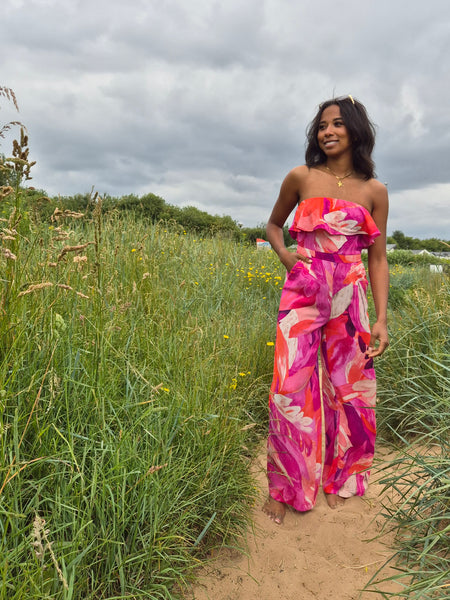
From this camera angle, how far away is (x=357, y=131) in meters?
2.58

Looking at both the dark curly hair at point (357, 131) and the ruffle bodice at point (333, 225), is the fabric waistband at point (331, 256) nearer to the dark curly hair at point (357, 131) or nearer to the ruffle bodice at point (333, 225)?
the ruffle bodice at point (333, 225)

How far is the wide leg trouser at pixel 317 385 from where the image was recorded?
247 centimetres

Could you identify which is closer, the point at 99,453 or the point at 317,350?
the point at 99,453

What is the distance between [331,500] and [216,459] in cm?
99

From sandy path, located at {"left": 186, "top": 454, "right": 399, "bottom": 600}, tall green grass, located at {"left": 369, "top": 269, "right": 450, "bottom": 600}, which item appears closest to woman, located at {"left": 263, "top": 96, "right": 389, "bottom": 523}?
sandy path, located at {"left": 186, "top": 454, "right": 399, "bottom": 600}

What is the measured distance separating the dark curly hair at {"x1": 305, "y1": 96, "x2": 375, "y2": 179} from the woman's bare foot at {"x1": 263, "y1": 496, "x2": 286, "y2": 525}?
196 cm

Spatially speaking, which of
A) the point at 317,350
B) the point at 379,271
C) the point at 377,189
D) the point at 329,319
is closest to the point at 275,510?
the point at 317,350

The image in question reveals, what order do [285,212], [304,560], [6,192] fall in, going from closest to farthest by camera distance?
[6,192] < [304,560] < [285,212]

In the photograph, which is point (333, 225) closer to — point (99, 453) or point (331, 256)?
point (331, 256)

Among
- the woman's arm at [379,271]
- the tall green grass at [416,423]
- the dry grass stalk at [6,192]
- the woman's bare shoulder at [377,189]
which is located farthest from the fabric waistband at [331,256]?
the dry grass stalk at [6,192]

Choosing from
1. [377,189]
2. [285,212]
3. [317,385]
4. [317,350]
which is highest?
[377,189]

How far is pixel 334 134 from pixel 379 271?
2.82 feet

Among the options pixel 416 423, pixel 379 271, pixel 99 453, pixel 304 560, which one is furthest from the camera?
pixel 416 423

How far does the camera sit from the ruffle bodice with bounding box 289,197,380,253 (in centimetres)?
249
